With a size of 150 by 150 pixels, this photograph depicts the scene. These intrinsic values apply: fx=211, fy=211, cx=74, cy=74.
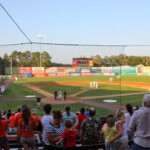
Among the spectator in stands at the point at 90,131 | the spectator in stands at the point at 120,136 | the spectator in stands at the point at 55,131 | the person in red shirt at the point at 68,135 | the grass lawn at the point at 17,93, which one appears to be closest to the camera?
the spectator in stands at the point at 55,131

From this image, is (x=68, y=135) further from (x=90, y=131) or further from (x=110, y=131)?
(x=110, y=131)

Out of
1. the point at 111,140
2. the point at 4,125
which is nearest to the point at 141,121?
the point at 111,140

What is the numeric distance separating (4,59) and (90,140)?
6343mm

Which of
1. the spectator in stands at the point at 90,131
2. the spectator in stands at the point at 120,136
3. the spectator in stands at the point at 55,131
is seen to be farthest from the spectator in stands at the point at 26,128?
the spectator in stands at the point at 120,136

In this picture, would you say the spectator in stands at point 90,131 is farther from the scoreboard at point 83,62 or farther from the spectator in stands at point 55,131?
the scoreboard at point 83,62

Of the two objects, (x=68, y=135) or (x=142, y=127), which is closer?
(x=142, y=127)

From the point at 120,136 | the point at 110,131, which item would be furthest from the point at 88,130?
the point at 120,136

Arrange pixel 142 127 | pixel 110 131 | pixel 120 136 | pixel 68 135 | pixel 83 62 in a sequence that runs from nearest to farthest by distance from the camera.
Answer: pixel 142 127 < pixel 68 135 < pixel 120 136 < pixel 110 131 < pixel 83 62

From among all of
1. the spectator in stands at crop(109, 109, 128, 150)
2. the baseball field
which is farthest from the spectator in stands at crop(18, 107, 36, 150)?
the baseball field

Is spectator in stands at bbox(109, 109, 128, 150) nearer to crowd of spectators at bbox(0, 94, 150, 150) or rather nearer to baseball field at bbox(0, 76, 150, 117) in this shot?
crowd of spectators at bbox(0, 94, 150, 150)

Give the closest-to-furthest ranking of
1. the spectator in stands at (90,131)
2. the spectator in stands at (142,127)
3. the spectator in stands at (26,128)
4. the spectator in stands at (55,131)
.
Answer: the spectator in stands at (142,127)
the spectator in stands at (55,131)
the spectator in stands at (26,128)
the spectator in stands at (90,131)

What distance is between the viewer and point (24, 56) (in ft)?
33.4

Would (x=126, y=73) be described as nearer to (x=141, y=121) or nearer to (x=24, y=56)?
(x=24, y=56)

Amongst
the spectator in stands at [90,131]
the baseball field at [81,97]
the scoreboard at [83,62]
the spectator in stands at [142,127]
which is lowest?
the baseball field at [81,97]
